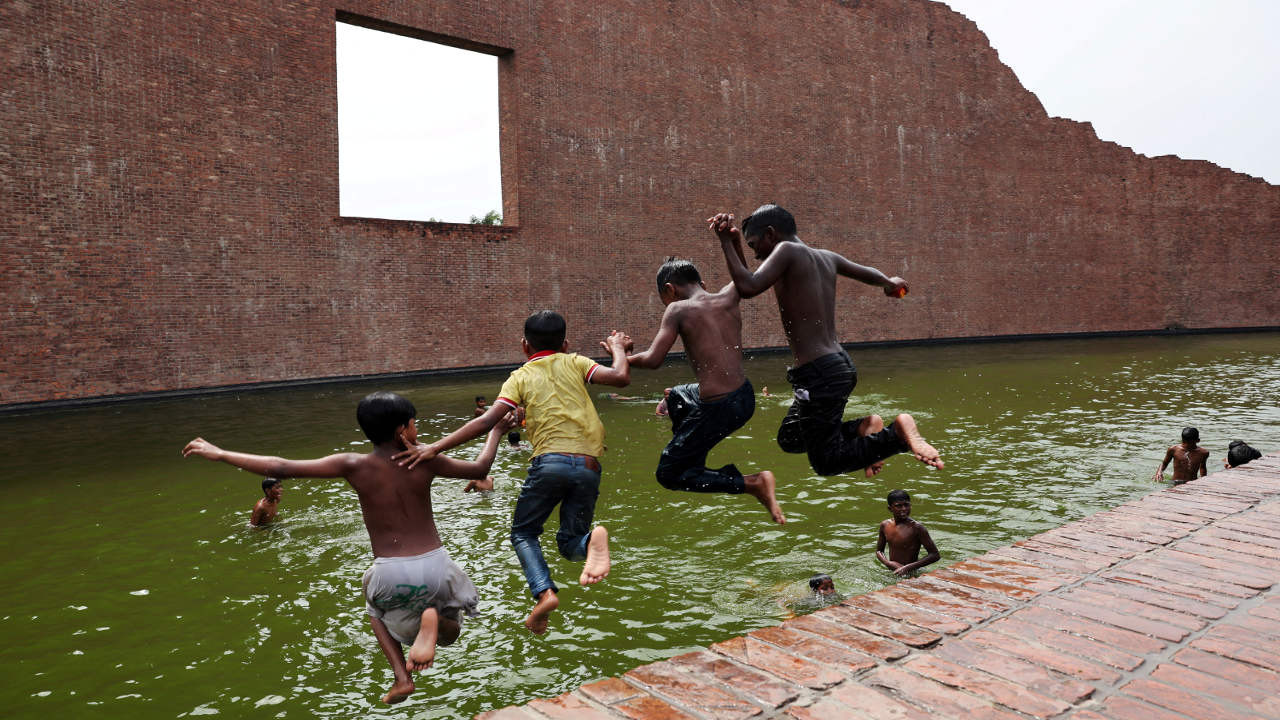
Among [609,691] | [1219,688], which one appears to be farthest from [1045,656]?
[609,691]

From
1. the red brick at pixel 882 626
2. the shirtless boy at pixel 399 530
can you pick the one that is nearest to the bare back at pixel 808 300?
the red brick at pixel 882 626

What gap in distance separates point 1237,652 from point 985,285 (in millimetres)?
27888

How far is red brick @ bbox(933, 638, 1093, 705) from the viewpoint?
8.35 feet

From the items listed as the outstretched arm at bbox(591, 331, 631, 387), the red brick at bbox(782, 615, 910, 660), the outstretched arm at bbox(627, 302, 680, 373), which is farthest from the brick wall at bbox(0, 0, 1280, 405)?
the red brick at bbox(782, 615, 910, 660)

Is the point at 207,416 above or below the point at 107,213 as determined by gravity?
below

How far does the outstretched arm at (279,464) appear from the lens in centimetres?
298

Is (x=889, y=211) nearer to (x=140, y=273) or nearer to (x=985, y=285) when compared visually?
(x=985, y=285)

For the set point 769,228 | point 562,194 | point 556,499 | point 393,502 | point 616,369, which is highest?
point 562,194

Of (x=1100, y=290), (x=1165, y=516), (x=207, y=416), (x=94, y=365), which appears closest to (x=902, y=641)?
(x=1165, y=516)

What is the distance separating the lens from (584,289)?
21312 mm

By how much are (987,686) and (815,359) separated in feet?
6.32

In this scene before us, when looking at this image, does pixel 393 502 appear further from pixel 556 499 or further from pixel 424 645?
pixel 556 499

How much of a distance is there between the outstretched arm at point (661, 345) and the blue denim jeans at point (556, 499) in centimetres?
52

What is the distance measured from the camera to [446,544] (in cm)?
583
